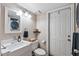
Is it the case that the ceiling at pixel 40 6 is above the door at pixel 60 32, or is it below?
above

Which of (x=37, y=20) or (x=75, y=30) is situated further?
(x=37, y=20)

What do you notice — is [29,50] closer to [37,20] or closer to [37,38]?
[37,38]

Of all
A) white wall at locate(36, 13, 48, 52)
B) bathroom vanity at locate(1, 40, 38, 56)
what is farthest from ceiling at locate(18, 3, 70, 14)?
bathroom vanity at locate(1, 40, 38, 56)

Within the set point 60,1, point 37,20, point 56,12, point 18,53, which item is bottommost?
point 18,53

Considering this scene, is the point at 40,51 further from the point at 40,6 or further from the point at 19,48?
the point at 40,6

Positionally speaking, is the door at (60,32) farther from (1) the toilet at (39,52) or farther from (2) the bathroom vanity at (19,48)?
(2) the bathroom vanity at (19,48)

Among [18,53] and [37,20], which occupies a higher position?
[37,20]

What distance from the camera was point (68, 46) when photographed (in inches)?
45.7

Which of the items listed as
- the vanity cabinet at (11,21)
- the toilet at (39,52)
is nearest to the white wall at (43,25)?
the toilet at (39,52)

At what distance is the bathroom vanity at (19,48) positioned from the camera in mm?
1111

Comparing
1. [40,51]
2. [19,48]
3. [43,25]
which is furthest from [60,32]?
[19,48]

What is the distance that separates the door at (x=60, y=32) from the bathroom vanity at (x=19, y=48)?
0.87ft

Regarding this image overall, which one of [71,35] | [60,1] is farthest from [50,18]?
[71,35]

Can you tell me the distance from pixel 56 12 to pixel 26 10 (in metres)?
0.41
